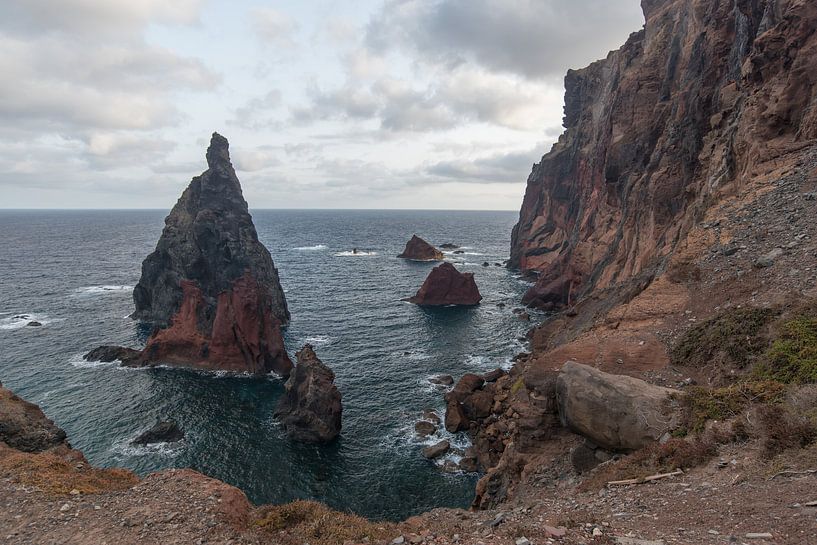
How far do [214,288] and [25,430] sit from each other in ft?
132

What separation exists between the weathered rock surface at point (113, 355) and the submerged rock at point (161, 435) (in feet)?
63.0

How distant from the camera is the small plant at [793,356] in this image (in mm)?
14953

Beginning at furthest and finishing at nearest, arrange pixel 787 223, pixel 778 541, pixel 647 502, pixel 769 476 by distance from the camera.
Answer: pixel 787 223 → pixel 647 502 → pixel 769 476 → pixel 778 541

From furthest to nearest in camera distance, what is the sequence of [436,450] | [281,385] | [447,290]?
[447,290] < [281,385] < [436,450]

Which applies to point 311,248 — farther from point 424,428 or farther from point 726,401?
point 726,401

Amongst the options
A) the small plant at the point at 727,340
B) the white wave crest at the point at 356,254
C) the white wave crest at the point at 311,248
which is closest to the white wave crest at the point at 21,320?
the white wave crest at the point at 356,254

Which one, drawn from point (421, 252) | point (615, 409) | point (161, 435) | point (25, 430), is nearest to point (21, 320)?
point (161, 435)

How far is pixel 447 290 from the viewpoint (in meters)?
79.9

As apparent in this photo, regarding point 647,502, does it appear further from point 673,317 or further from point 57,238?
point 57,238

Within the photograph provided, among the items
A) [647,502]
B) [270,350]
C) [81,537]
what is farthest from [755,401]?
[270,350]

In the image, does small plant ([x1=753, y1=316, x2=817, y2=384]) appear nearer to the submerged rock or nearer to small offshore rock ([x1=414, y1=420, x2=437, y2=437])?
Result: small offshore rock ([x1=414, y1=420, x2=437, y2=437])

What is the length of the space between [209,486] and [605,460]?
1406 cm

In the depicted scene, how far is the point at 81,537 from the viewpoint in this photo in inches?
536

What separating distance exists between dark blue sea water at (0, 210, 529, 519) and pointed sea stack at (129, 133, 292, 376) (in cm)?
313
